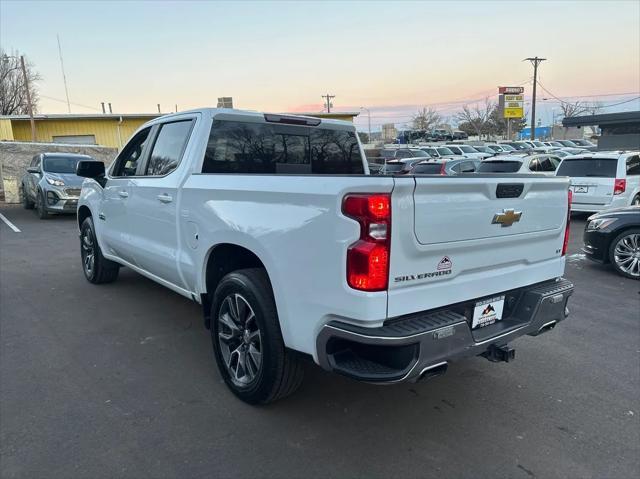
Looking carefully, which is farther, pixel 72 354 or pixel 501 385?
pixel 72 354

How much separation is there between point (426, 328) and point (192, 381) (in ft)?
6.81

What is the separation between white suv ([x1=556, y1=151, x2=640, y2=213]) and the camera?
35.8 ft

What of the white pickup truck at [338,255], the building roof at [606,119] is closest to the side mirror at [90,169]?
the white pickup truck at [338,255]

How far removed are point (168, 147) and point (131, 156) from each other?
3.10 feet

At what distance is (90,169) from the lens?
5434 millimetres

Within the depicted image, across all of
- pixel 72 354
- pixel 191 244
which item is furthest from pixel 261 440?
pixel 72 354

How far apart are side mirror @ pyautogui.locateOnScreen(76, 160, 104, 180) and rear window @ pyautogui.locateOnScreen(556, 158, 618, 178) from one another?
10238mm

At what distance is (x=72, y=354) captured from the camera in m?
4.29

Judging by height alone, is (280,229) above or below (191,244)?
above

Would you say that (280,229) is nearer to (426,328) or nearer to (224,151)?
(426,328)

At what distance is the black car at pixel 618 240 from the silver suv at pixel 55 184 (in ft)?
40.0

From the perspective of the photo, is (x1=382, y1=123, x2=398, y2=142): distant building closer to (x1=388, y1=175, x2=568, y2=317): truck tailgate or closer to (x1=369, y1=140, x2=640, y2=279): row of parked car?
(x1=369, y1=140, x2=640, y2=279): row of parked car

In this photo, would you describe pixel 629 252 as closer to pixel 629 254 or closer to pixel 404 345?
pixel 629 254

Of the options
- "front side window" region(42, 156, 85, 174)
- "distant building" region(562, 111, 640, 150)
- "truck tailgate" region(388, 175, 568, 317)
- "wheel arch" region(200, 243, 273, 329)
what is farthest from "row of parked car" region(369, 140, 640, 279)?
"distant building" region(562, 111, 640, 150)
